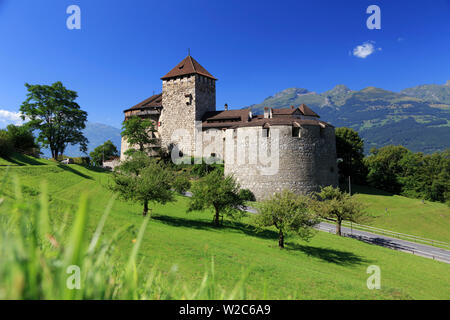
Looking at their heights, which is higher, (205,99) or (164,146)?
(205,99)

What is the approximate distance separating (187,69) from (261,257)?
5292 cm

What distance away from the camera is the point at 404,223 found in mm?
36469

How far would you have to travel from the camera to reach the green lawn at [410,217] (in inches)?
1352

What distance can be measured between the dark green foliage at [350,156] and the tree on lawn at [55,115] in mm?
51430

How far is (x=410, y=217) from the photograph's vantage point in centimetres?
3859

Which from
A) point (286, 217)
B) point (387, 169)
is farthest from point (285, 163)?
point (387, 169)

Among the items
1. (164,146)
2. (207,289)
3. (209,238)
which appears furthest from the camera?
(164,146)

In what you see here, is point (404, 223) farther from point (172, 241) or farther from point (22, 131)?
point (22, 131)

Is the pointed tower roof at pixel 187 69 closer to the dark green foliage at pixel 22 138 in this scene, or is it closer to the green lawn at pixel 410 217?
the dark green foliage at pixel 22 138

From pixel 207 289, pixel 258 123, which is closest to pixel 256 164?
pixel 258 123

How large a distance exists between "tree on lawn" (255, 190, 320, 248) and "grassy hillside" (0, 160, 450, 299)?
144 centimetres
